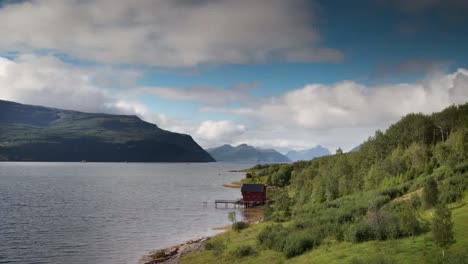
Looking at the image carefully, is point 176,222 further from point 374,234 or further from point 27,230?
point 374,234

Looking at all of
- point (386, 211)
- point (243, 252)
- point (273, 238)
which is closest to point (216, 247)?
point (243, 252)

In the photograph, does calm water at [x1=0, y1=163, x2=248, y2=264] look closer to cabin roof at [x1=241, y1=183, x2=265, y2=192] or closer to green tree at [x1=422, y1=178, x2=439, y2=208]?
cabin roof at [x1=241, y1=183, x2=265, y2=192]

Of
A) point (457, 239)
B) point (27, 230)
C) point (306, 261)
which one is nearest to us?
point (457, 239)

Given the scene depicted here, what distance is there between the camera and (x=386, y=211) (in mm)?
49812

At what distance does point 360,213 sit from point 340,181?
4103cm

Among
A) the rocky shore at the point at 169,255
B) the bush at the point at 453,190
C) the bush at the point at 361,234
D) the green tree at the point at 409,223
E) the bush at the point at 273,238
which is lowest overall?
the rocky shore at the point at 169,255

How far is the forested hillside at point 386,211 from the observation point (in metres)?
35.8

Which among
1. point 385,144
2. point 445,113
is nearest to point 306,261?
point 385,144

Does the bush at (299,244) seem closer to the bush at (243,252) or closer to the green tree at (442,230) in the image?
the bush at (243,252)

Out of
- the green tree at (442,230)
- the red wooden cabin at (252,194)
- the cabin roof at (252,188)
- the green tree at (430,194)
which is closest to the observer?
the green tree at (442,230)

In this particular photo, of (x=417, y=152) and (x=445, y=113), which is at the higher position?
(x=445, y=113)

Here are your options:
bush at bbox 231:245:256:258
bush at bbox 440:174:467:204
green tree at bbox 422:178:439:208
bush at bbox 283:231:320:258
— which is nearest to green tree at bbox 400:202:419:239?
green tree at bbox 422:178:439:208

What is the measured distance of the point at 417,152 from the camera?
91.5m

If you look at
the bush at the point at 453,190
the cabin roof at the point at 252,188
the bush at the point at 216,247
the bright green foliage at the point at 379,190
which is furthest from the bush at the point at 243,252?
the cabin roof at the point at 252,188
